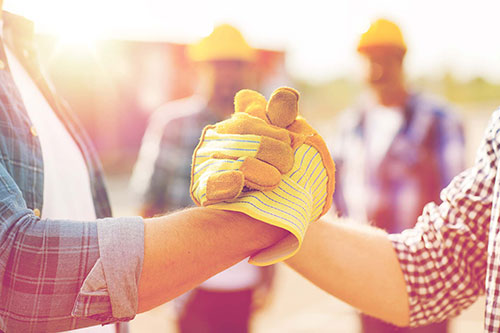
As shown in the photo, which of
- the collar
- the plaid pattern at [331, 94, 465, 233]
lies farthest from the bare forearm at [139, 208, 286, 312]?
the plaid pattern at [331, 94, 465, 233]

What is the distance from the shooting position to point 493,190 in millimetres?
1535

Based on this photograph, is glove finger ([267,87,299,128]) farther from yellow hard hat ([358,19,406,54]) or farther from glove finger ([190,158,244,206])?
yellow hard hat ([358,19,406,54])

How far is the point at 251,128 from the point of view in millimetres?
1234

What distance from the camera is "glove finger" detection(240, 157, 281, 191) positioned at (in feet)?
3.83

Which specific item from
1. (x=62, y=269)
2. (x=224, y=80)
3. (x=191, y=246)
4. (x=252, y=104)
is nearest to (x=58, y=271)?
(x=62, y=269)

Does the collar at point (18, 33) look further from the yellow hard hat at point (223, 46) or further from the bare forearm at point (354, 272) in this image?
the yellow hard hat at point (223, 46)

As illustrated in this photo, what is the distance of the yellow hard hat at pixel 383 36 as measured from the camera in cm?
437

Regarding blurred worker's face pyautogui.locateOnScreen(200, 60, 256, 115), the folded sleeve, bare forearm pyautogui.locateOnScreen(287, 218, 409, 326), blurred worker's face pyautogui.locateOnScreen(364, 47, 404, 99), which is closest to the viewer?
the folded sleeve

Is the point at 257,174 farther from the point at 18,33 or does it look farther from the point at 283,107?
the point at 18,33

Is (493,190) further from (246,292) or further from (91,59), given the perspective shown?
(91,59)

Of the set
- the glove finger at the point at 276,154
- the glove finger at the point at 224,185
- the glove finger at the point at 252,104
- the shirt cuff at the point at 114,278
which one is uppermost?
the glove finger at the point at 252,104

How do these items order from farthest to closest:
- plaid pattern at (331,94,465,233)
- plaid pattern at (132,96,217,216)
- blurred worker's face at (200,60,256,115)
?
1. blurred worker's face at (200,60,256,115)
2. plaid pattern at (331,94,465,233)
3. plaid pattern at (132,96,217,216)

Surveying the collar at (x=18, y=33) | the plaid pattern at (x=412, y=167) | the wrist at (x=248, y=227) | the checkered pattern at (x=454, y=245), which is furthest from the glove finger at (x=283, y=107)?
the plaid pattern at (x=412, y=167)

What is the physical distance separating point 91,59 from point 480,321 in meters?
11.1
